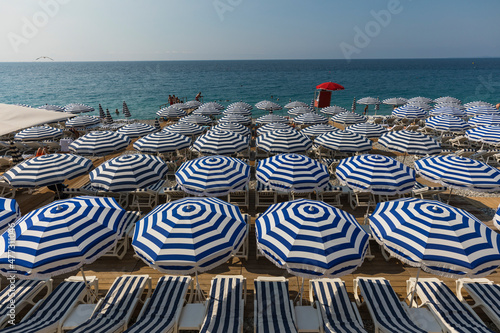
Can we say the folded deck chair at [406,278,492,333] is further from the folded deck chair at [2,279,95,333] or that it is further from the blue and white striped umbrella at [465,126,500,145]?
the blue and white striped umbrella at [465,126,500,145]

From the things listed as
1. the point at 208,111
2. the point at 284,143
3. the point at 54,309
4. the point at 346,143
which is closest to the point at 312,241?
the point at 54,309

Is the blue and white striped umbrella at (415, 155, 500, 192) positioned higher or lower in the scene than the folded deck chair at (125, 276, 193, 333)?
higher

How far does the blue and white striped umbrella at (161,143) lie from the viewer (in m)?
10.1

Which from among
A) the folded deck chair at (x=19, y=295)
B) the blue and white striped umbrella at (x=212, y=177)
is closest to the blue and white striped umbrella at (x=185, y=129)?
the blue and white striped umbrella at (x=212, y=177)

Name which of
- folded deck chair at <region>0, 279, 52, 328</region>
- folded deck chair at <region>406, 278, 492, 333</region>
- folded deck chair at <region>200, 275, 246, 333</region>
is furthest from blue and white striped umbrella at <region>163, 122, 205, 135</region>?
folded deck chair at <region>406, 278, 492, 333</region>

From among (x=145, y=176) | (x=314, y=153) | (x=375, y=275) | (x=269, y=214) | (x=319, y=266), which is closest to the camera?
(x=319, y=266)

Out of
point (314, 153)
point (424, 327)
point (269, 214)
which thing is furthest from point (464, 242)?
point (314, 153)

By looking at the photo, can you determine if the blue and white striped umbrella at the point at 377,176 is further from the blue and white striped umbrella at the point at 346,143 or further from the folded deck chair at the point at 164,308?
the folded deck chair at the point at 164,308

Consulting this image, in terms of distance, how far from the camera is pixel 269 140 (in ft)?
34.3

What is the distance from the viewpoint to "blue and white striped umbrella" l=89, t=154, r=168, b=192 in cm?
700

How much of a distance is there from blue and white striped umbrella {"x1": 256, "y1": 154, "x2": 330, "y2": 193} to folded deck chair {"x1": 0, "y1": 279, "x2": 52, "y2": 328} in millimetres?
5421

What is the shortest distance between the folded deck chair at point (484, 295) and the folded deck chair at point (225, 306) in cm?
435

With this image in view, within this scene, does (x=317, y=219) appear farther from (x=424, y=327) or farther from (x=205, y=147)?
(x=205, y=147)

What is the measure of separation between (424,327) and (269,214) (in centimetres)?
323
